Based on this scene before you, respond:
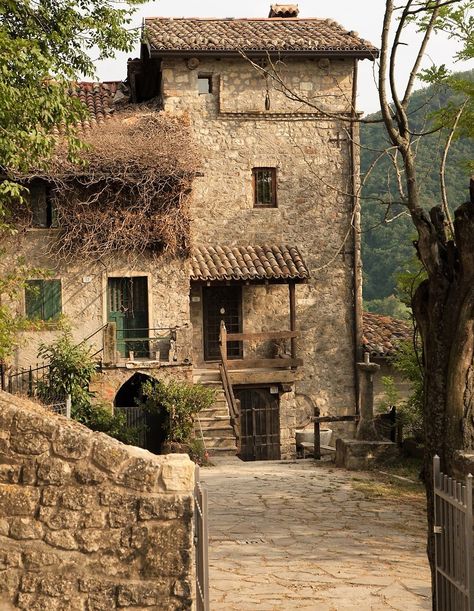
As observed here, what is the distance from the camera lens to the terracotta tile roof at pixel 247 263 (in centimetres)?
2459

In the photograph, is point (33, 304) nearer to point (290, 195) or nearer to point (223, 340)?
point (223, 340)

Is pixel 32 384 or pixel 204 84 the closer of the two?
pixel 32 384

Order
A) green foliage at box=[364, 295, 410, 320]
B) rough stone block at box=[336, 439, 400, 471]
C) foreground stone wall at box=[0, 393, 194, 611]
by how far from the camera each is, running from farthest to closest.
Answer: green foliage at box=[364, 295, 410, 320] < rough stone block at box=[336, 439, 400, 471] < foreground stone wall at box=[0, 393, 194, 611]

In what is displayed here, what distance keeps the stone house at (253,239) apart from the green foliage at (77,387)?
215cm

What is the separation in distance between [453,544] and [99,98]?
2209cm

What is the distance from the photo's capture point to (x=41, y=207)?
80.3 feet

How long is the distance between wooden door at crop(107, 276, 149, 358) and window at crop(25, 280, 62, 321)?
1232 mm

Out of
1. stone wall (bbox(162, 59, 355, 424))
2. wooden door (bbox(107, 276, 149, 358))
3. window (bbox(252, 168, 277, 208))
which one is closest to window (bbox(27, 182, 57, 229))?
wooden door (bbox(107, 276, 149, 358))

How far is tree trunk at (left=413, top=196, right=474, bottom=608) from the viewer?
7.86 meters

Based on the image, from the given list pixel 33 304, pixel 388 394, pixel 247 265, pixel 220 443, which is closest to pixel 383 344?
pixel 388 394

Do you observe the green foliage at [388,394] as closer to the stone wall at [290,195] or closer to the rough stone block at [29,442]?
the stone wall at [290,195]

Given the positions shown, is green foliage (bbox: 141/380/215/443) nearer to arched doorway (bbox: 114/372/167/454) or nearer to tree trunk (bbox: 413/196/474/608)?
arched doorway (bbox: 114/372/167/454)

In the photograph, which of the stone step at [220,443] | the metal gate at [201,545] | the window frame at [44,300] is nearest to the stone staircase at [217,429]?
the stone step at [220,443]

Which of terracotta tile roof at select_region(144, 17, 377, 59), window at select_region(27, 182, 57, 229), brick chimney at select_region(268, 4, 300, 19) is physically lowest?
window at select_region(27, 182, 57, 229)
